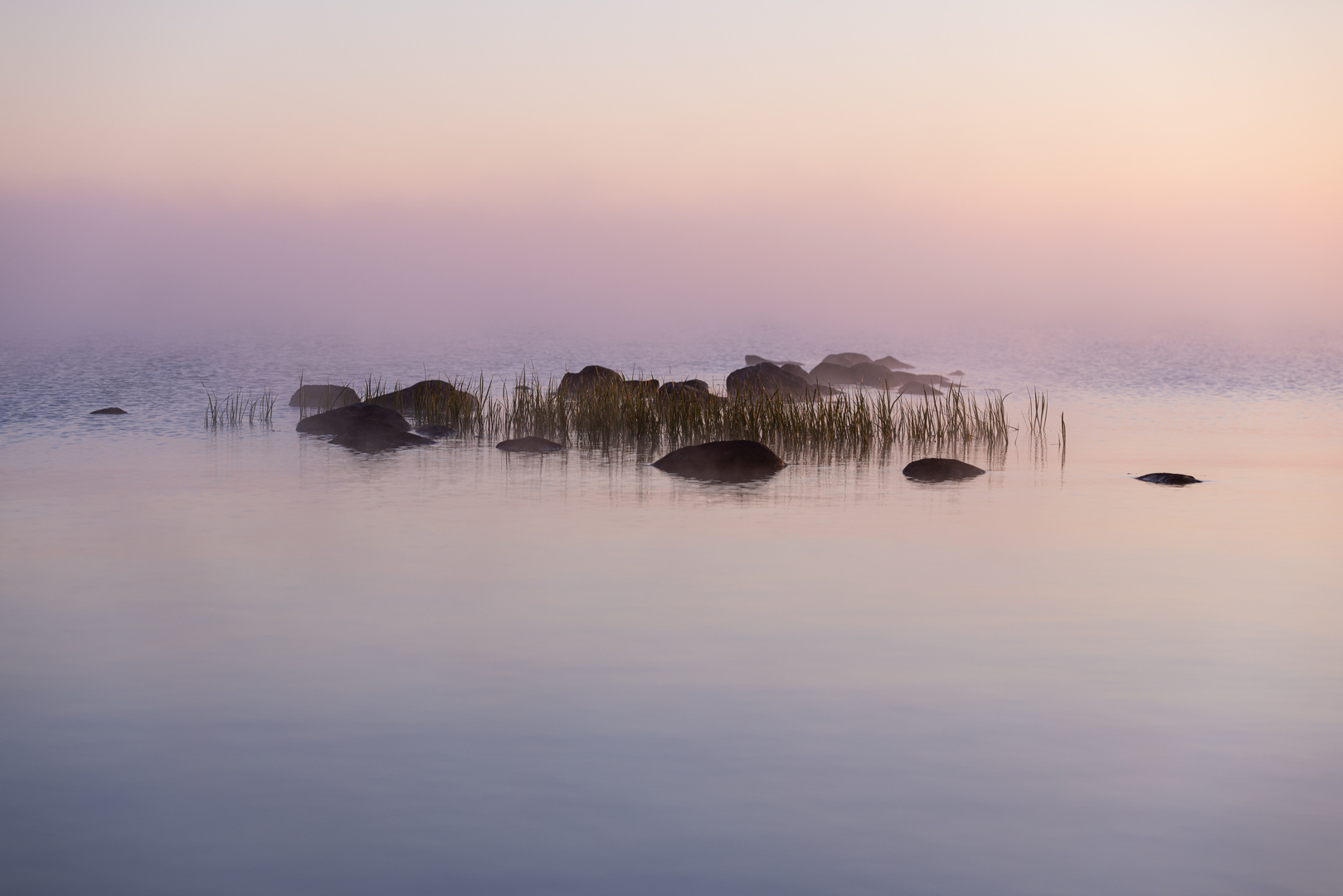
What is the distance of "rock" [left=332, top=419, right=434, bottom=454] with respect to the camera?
896 inches

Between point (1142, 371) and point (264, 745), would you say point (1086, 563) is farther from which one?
point (1142, 371)

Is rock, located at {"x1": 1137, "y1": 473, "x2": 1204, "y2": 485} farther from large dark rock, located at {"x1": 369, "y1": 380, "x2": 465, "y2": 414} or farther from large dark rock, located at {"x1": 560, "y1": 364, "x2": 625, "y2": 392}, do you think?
large dark rock, located at {"x1": 369, "y1": 380, "x2": 465, "y2": 414}

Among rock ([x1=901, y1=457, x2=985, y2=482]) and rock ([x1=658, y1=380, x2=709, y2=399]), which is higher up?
rock ([x1=658, y1=380, x2=709, y2=399])

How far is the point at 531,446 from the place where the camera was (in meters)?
21.9

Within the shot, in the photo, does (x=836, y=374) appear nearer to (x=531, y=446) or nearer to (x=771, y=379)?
(x=771, y=379)

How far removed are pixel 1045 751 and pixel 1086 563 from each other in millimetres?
5986

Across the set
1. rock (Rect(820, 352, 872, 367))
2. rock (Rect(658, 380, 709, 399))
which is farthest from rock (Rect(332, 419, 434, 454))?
rock (Rect(820, 352, 872, 367))

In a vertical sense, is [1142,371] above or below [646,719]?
above

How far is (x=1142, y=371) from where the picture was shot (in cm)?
5453

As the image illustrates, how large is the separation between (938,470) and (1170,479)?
130 inches

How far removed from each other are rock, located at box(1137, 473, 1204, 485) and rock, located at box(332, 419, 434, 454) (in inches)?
475

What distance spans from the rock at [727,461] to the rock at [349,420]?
275 inches

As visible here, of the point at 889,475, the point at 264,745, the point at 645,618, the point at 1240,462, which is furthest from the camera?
the point at 1240,462

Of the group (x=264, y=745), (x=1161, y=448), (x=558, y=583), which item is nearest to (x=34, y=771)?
(x=264, y=745)
